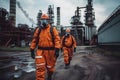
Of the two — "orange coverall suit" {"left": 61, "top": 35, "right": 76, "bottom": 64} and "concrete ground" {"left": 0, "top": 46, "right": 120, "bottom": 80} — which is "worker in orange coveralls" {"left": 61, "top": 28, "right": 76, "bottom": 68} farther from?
"concrete ground" {"left": 0, "top": 46, "right": 120, "bottom": 80}

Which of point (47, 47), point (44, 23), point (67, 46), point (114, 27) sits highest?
point (114, 27)

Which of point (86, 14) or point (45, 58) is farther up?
point (86, 14)

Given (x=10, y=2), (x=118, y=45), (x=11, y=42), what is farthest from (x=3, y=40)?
(x=118, y=45)

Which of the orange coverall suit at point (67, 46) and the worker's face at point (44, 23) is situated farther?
the orange coverall suit at point (67, 46)

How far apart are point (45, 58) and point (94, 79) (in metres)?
1.94

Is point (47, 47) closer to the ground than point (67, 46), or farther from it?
farther from it

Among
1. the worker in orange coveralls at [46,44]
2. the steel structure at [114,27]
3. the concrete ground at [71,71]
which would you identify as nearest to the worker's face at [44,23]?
the worker in orange coveralls at [46,44]

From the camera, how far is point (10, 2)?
7075 cm

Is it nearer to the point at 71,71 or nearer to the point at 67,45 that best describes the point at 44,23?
the point at 71,71

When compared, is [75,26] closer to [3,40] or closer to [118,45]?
[3,40]

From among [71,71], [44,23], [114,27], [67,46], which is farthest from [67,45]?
[114,27]

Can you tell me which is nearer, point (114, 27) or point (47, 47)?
point (47, 47)

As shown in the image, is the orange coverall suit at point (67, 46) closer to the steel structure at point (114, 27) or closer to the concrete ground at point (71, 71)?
the concrete ground at point (71, 71)

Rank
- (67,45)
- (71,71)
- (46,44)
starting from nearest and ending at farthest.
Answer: (46,44) < (71,71) < (67,45)
